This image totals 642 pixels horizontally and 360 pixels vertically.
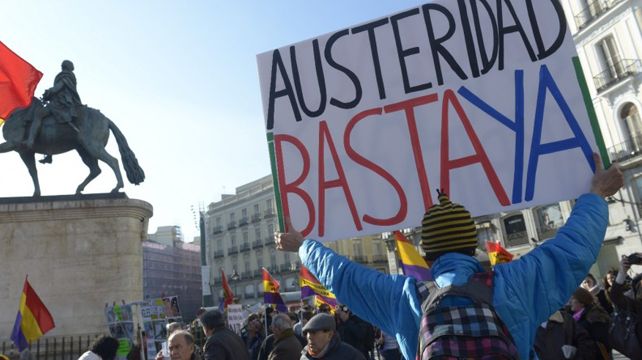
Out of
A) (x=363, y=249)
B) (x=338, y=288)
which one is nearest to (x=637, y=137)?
(x=338, y=288)

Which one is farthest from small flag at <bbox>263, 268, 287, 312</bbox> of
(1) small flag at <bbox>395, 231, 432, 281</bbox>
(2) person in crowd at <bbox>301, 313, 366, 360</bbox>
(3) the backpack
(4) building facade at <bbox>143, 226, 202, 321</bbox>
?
(4) building facade at <bbox>143, 226, 202, 321</bbox>

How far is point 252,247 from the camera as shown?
64.0m

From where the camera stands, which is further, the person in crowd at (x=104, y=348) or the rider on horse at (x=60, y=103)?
the rider on horse at (x=60, y=103)

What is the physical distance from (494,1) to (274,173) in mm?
→ 1790

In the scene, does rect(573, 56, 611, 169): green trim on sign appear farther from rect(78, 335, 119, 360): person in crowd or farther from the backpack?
rect(78, 335, 119, 360): person in crowd

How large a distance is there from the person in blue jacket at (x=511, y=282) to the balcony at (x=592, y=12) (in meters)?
30.3

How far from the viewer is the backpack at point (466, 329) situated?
5.25ft

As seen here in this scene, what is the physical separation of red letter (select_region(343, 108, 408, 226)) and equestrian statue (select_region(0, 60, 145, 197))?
8145 millimetres

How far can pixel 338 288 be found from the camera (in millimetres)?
2102

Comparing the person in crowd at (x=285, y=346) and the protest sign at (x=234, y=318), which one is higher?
the protest sign at (x=234, y=318)

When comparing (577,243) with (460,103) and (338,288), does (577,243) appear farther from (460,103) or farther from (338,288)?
(460,103)

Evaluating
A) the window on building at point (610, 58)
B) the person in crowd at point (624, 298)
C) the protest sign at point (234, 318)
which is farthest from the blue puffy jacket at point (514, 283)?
the window on building at point (610, 58)

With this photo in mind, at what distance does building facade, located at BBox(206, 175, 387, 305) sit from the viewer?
58969 millimetres

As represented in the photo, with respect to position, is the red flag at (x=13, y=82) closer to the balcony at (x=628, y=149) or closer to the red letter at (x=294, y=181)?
the red letter at (x=294, y=181)
